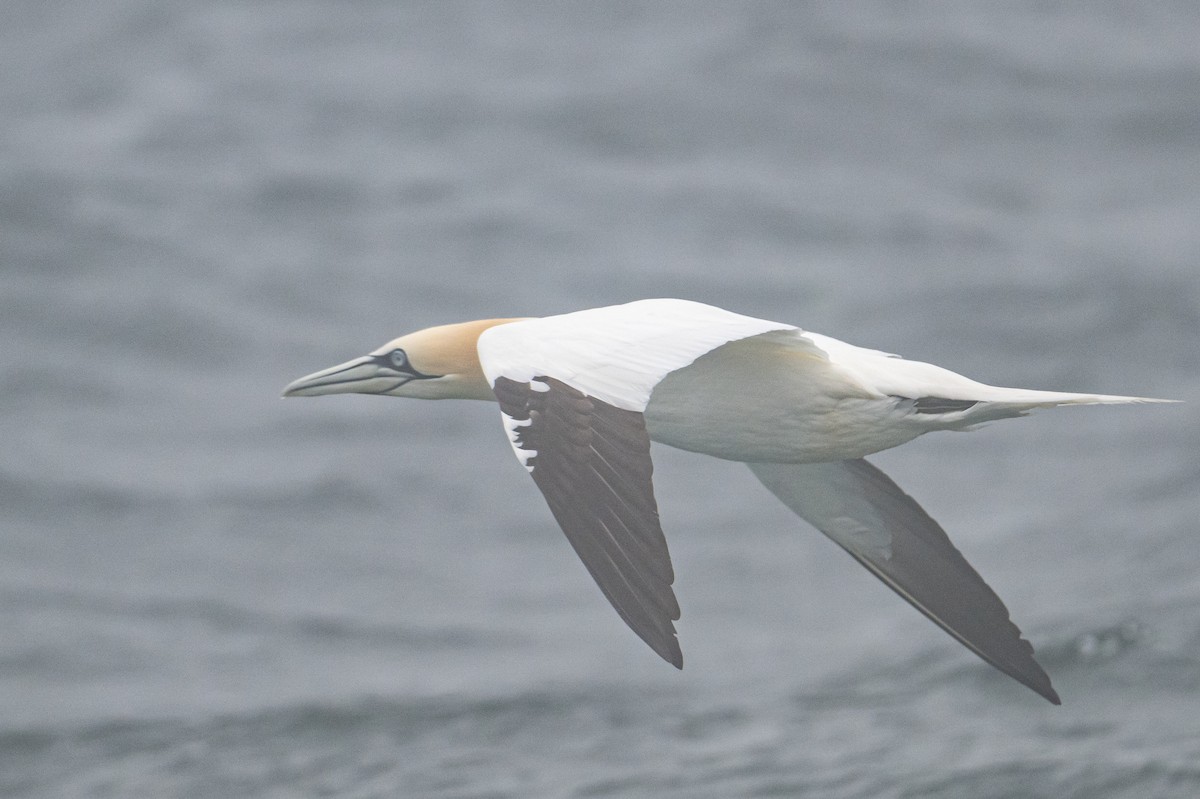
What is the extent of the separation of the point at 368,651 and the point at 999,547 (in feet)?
25.2

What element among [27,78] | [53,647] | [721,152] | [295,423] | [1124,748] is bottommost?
[1124,748]

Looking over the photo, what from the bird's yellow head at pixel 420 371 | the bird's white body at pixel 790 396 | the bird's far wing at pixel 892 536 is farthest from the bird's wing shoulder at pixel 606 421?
the bird's far wing at pixel 892 536

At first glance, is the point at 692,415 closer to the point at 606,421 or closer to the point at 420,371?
the point at 606,421

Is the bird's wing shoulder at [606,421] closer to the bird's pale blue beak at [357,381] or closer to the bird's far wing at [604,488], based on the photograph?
the bird's far wing at [604,488]

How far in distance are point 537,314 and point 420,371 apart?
55.0ft

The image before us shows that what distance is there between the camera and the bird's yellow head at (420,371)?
8430mm

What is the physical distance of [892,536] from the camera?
31.0 feet

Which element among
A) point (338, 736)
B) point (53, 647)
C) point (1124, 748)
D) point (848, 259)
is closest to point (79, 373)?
point (53, 647)

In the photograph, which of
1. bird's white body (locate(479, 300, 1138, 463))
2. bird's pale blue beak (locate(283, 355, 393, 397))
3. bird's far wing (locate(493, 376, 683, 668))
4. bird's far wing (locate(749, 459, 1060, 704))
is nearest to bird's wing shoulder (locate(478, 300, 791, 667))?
bird's far wing (locate(493, 376, 683, 668))

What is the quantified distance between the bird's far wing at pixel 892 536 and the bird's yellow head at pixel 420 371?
1743 mm

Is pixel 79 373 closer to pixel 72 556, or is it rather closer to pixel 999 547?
pixel 72 556

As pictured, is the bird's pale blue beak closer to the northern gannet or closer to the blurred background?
the northern gannet

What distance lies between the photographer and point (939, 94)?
29391mm

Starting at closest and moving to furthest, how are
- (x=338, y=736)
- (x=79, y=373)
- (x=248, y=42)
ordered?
Result: (x=338, y=736) < (x=79, y=373) < (x=248, y=42)
